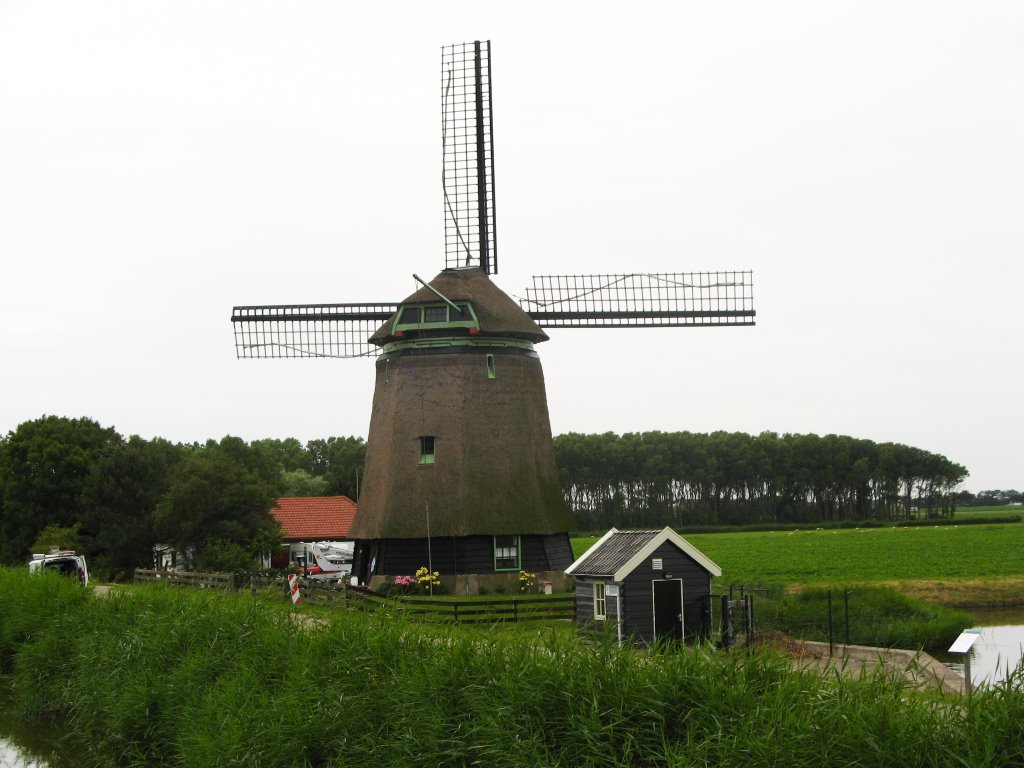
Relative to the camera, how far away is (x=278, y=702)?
1083 centimetres

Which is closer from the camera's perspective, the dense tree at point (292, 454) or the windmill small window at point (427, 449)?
the windmill small window at point (427, 449)

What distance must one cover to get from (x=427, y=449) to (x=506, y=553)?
2639 millimetres

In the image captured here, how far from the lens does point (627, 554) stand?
17109mm

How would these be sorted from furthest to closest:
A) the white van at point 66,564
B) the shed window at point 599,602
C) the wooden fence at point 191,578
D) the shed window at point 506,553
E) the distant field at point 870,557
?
the distant field at point 870,557, the white van at point 66,564, the shed window at point 506,553, the wooden fence at point 191,578, the shed window at point 599,602

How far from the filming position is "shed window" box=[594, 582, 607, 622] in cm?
1720

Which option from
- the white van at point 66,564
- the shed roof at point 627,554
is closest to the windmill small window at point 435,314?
the shed roof at point 627,554

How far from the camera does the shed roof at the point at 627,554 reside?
55.0 ft

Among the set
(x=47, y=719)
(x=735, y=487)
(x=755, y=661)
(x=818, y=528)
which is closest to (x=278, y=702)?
(x=755, y=661)

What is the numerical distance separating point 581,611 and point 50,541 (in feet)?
66.5

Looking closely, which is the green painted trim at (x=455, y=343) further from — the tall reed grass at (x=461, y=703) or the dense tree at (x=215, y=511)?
the tall reed grass at (x=461, y=703)

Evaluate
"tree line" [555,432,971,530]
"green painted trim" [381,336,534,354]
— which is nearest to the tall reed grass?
"green painted trim" [381,336,534,354]

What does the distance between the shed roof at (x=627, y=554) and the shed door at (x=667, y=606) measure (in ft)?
1.57

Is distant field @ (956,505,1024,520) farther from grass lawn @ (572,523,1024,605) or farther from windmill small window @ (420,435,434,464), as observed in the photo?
windmill small window @ (420,435,434,464)

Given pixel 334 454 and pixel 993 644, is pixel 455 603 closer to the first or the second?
pixel 993 644
